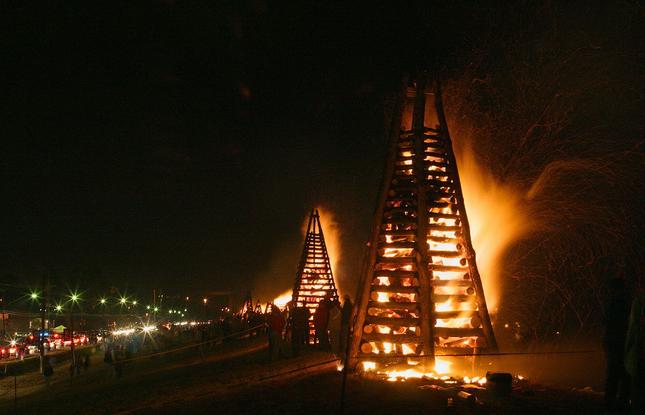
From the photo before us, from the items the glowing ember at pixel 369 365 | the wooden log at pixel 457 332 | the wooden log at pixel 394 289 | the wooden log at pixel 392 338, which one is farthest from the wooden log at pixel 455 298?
the glowing ember at pixel 369 365

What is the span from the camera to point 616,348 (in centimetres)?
720

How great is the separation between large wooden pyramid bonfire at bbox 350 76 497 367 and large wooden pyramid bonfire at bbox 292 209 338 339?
12.0 m

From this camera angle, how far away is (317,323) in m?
17.9

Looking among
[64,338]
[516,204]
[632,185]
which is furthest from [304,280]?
[64,338]

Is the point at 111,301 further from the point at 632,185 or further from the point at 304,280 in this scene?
the point at 632,185

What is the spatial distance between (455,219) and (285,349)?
33.2ft

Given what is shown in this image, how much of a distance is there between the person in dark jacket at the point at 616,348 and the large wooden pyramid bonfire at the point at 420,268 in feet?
12.6

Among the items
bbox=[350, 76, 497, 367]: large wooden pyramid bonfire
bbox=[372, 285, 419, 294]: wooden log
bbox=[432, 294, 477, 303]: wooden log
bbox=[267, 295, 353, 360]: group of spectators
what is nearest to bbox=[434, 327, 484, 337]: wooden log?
bbox=[350, 76, 497, 367]: large wooden pyramid bonfire

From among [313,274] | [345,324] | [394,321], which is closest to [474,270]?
[394,321]

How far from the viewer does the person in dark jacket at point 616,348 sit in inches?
282

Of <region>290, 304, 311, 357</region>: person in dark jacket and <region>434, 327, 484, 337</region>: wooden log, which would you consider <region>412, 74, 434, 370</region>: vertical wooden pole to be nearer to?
<region>434, 327, 484, 337</region>: wooden log

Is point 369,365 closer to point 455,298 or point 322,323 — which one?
point 455,298

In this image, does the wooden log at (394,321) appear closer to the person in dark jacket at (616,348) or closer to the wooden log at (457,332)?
the wooden log at (457,332)

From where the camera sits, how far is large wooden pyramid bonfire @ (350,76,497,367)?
36.2 feet
